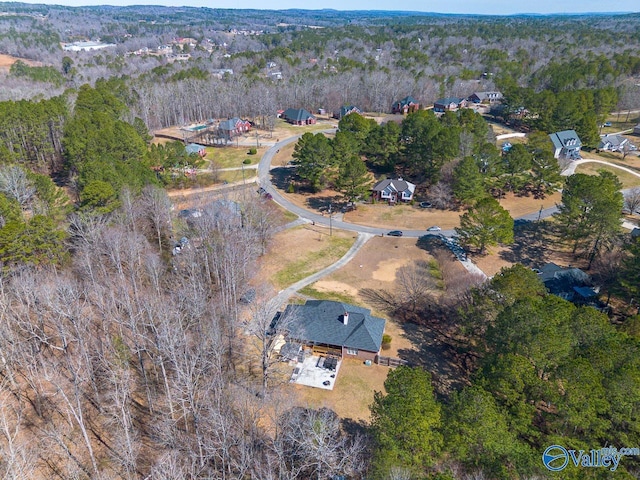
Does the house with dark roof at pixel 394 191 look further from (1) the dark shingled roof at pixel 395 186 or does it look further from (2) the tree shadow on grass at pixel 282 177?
(2) the tree shadow on grass at pixel 282 177

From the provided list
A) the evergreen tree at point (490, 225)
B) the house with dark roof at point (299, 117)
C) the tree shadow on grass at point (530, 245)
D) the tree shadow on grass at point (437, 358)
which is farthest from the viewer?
the house with dark roof at point (299, 117)

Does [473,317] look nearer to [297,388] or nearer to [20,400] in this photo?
[297,388]

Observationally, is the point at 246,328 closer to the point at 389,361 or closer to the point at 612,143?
the point at 389,361

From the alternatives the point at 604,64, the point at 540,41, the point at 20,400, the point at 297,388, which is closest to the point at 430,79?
the point at 604,64

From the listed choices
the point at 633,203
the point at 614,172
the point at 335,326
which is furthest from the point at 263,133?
the point at 335,326

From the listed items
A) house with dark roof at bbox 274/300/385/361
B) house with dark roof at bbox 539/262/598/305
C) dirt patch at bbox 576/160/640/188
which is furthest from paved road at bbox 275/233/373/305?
dirt patch at bbox 576/160/640/188

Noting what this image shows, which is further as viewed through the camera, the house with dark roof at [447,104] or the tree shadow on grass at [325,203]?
the house with dark roof at [447,104]

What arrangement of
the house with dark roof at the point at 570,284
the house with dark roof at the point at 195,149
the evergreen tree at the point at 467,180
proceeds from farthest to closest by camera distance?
the house with dark roof at the point at 195,149 → the evergreen tree at the point at 467,180 → the house with dark roof at the point at 570,284

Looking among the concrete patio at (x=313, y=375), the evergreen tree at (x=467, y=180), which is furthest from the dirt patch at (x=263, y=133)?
the concrete patio at (x=313, y=375)
